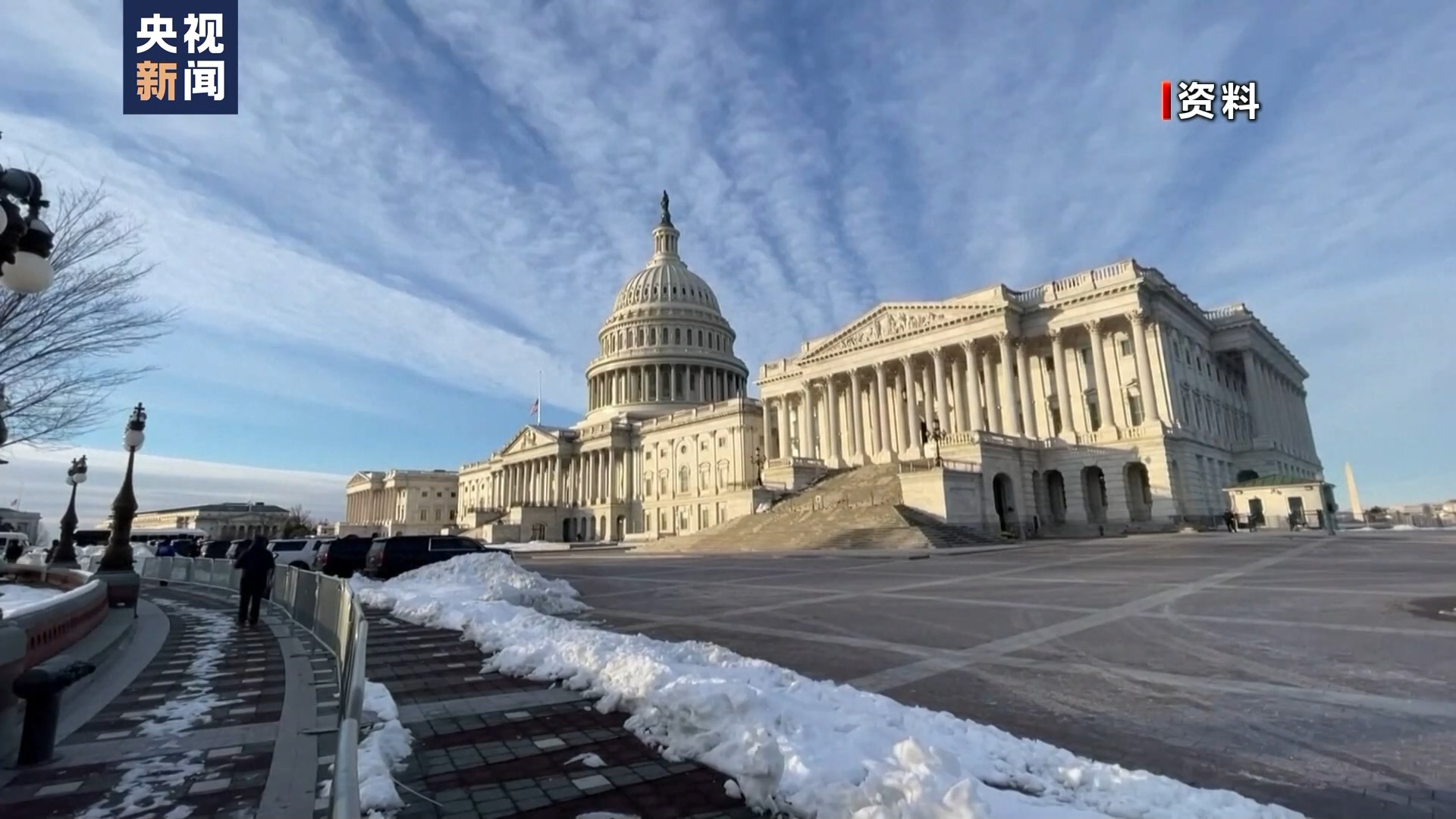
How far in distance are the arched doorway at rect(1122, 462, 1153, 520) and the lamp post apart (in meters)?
50.5

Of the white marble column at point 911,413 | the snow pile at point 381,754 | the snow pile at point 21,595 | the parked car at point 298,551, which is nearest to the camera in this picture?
the snow pile at point 381,754

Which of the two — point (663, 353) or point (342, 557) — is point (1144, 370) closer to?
point (342, 557)

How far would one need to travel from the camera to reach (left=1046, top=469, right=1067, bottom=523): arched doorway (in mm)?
50591

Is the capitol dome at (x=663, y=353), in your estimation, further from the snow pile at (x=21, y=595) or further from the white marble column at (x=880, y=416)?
the snow pile at (x=21, y=595)

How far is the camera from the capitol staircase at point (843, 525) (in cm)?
3831

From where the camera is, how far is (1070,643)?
9.42 m

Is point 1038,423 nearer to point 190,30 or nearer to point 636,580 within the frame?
point 636,580

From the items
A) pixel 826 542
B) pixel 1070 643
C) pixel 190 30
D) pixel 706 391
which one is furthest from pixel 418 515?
pixel 1070 643

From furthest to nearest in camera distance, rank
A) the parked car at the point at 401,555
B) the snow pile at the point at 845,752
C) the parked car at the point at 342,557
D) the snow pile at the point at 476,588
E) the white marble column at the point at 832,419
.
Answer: the white marble column at the point at 832,419
the parked car at the point at 342,557
the parked car at the point at 401,555
the snow pile at the point at 476,588
the snow pile at the point at 845,752

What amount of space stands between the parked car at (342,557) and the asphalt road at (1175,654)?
13.9 m

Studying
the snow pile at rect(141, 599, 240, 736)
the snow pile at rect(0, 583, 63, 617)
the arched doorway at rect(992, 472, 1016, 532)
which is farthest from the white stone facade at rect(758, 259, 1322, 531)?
the snow pile at rect(0, 583, 63, 617)

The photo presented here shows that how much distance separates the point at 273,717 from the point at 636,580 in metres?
17.2

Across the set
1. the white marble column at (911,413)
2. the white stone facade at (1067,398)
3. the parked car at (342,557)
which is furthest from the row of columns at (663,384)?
the parked car at (342,557)

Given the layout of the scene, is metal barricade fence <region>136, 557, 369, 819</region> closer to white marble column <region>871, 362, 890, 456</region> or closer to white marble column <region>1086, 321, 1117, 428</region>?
white marble column <region>871, 362, 890, 456</region>
